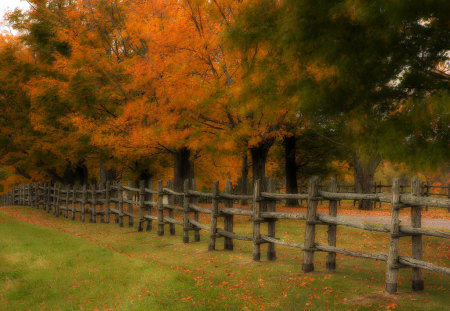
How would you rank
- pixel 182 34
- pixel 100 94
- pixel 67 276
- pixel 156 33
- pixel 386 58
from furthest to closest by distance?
pixel 100 94 < pixel 156 33 < pixel 182 34 < pixel 67 276 < pixel 386 58

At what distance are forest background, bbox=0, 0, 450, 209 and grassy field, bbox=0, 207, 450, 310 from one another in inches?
102

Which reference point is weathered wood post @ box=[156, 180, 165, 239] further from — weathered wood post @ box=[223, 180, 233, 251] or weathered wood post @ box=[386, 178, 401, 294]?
weathered wood post @ box=[386, 178, 401, 294]

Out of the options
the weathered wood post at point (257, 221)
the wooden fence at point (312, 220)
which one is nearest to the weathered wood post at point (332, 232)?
the wooden fence at point (312, 220)

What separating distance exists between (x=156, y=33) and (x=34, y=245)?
9496 mm

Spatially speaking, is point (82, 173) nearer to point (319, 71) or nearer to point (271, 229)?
point (271, 229)

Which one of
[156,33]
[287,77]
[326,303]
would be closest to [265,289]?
[326,303]

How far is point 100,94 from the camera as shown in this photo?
2191 centimetres

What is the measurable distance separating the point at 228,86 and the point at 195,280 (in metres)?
8.46

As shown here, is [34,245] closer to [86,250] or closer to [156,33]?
[86,250]

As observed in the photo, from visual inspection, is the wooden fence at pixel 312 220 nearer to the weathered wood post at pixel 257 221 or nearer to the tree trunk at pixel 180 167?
the weathered wood post at pixel 257 221

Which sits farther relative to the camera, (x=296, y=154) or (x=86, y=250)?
(x=296, y=154)

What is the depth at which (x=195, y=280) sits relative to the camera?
9.63 metres

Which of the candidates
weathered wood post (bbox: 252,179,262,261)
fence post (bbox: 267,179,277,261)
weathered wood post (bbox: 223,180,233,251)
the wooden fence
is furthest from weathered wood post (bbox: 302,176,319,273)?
weathered wood post (bbox: 223,180,233,251)

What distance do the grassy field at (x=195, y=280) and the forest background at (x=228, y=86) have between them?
2.59m
